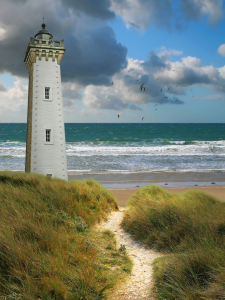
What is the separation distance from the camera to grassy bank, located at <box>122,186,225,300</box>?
3.51 metres

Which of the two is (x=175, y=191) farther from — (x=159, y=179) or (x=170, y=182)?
(x=159, y=179)

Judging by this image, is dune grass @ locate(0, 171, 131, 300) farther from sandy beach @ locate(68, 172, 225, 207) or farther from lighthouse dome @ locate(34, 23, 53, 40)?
lighthouse dome @ locate(34, 23, 53, 40)

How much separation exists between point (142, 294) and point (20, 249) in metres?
1.97

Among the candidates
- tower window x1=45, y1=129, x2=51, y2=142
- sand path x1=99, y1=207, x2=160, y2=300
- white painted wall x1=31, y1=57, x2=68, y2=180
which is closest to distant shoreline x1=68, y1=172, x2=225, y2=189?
white painted wall x1=31, y1=57, x2=68, y2=180

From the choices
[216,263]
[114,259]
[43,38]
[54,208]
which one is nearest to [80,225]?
[54,208]

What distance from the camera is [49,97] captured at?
44.0 ft

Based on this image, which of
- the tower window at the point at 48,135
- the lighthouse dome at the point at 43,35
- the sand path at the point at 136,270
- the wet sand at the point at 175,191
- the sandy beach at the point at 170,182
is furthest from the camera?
the sandy beach at the point at 170,182

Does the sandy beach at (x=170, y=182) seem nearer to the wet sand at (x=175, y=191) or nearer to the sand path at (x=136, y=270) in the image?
the wet sand at (x=175, y=191)

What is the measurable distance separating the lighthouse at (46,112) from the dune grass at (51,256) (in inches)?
254

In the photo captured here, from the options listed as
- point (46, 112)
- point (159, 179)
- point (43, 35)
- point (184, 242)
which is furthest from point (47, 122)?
point (184, 242)

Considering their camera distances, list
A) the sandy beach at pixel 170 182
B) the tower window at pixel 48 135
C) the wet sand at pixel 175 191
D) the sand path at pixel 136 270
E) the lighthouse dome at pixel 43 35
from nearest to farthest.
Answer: the sand path at pixel 136 270 → the tower window at pixel 48 135 → the wet sand at pixel 175 191 → the lighthouse dome at pixel 43 35 → the sandy beach at pixel 170 182

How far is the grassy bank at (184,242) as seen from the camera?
11.5 feet

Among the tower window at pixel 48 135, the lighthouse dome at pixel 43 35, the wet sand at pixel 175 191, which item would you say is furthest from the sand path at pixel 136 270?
the lighthouse dome at pixel 43 35

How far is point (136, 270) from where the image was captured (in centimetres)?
466
